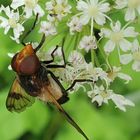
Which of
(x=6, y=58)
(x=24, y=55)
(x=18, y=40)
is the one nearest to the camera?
(x=24, y=55)

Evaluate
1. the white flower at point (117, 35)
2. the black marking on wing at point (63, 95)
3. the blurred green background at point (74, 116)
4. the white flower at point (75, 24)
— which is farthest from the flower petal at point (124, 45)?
the blurred green background at point (74, 116)

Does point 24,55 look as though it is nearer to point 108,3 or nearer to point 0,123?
point 108,3

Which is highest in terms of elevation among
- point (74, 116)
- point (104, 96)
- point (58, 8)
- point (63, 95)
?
point (58, 8)

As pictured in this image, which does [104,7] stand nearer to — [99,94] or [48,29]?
[48,29]

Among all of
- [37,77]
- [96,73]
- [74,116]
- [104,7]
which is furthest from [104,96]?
[74,116]

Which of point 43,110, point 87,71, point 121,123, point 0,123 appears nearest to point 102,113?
point 121,123

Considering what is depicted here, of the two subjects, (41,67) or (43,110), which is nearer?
(41,67)

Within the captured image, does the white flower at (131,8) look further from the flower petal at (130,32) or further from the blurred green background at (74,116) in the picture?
the blurred green background at (74,116)
